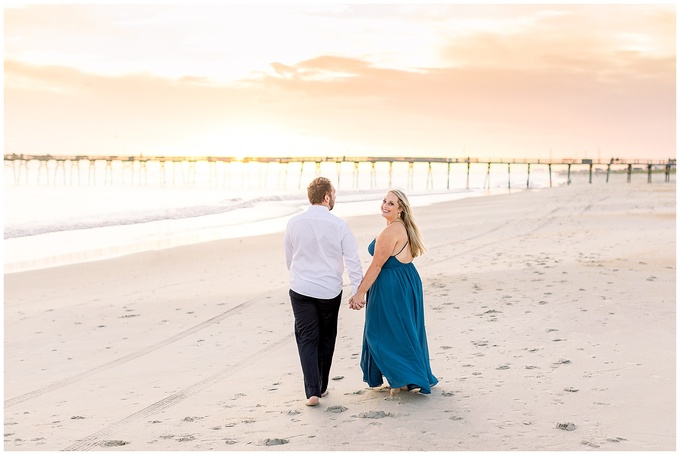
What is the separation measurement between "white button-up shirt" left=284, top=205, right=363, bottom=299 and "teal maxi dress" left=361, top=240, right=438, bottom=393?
25 cm

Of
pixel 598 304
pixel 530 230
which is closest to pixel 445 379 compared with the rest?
pixel 598 304

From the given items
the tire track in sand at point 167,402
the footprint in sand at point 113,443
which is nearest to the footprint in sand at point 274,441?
the footprint in sand at point 113,443

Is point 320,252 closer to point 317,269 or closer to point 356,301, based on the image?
point 317,269

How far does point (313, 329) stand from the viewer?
5.88m

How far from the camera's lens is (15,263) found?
16688 mm

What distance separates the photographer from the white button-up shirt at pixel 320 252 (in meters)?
5.68

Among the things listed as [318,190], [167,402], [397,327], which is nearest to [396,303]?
[397,327]

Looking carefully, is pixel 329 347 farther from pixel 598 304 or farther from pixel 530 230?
pixel 530 230

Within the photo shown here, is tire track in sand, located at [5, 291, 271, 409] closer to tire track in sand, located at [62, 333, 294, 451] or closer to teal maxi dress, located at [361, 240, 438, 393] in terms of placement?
tire track in sand, located at [62, 333, 294, 451]

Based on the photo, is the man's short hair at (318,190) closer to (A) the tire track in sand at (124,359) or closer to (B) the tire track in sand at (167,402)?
(B) the tire track in sand at (167,402)

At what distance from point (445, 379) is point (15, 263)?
13319 millimetres

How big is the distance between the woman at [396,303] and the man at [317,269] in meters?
0.20

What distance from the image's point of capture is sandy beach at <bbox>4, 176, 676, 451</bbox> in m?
5.16

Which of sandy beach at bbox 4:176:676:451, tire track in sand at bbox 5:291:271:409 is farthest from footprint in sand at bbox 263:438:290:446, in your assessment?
tire track in sand at bbox 5:291:271:409
